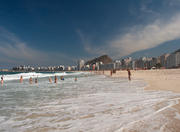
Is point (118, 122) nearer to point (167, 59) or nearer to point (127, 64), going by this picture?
point (167, 59)

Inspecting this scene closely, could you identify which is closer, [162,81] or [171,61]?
[162,81]

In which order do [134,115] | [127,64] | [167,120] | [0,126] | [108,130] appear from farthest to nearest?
[127,64] → [134,115] → [0,126] → [167,120] → [108,130]

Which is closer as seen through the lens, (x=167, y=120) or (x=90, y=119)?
(x=167, y=120)

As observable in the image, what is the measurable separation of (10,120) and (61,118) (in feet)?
5.89

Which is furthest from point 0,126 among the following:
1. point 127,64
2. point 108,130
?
point 127,64

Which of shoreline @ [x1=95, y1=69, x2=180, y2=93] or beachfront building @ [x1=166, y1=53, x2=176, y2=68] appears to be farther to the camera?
beachfront building @ [x1=166, y1=53, x2=176, y2=68]

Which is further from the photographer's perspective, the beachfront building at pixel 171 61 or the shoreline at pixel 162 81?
the beachfront building at pixel 171 61

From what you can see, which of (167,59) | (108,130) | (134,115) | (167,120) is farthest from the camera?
(167,59)

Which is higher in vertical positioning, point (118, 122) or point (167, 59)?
point (167, 59)

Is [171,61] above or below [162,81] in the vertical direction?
above

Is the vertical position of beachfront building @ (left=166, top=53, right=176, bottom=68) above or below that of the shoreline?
above

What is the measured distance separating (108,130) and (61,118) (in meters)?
1.81

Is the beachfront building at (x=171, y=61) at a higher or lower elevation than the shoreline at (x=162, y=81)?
higher

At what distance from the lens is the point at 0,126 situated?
12.4 feet
